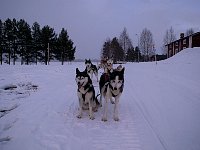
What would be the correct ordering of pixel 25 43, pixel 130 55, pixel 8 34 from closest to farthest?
pixel 8 34 → pixel 25 43 → pixel 130 55

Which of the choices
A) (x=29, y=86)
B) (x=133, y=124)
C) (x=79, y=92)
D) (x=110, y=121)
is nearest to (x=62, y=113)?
(x=79, y=92)

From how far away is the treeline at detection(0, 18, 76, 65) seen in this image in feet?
141

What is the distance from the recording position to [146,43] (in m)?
68.0

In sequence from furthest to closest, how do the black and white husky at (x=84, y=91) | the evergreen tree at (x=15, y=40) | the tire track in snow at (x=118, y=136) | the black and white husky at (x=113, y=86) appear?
the evergreen tree at (x=15, y=40) < the black and white husky at (x=84, y=91) < the black and white husky at (x=113, y=86) < the tire track in snow at (x=118, y=136)

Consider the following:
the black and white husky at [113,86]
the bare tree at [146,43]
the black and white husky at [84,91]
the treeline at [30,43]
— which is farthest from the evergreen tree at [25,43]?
the black and white husky at [113,86]

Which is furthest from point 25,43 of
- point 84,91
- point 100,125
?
point 100,125

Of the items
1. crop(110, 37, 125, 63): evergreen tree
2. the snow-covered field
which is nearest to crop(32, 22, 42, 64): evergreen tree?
crop(110, 37, 125, 63): evergreen tree

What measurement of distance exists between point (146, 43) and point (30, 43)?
122 ft

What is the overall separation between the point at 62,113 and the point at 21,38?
42003mm

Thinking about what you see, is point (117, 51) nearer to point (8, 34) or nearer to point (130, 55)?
point (130, 55)

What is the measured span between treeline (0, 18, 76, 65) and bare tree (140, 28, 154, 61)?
29.0 metres

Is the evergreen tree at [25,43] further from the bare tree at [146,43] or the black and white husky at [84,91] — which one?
the black and white husky at [84,91]

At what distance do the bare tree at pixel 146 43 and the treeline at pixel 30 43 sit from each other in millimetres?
29011

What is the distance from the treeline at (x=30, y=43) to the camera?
141 ft
